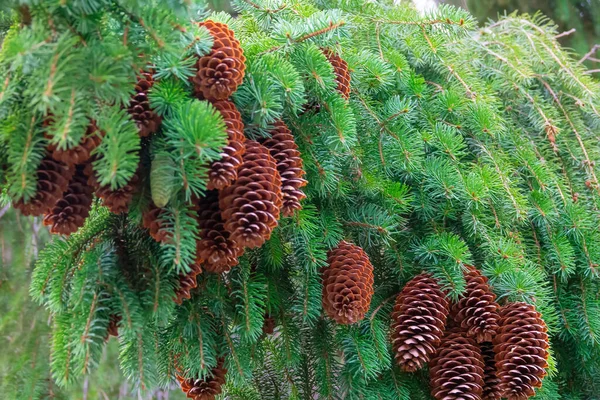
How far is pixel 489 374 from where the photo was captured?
33.2 inches

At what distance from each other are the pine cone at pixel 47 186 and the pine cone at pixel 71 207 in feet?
0.09

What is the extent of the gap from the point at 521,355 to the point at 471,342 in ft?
0.21

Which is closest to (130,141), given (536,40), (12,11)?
(12,11)

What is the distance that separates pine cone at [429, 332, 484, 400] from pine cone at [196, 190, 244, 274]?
33cm

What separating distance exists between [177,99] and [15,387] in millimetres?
597

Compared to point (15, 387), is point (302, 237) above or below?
above

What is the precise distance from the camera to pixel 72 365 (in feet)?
2.05

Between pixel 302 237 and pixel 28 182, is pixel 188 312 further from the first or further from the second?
pixel 28 182

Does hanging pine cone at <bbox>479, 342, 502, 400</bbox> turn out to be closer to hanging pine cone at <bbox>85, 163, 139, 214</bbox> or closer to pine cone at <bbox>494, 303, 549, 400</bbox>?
pine cone at <bbox>494, 303, 549, 400</bbox>

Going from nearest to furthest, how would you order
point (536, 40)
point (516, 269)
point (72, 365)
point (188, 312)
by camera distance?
point (72, 365) < point (188, 312) < point (516, 269) < point (536, 40)

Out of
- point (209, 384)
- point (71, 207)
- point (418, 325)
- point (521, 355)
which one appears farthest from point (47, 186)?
point (521, 355)

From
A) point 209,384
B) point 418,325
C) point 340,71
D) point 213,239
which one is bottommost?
point 209,384

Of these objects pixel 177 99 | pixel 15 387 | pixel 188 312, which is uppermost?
pixel 177 99

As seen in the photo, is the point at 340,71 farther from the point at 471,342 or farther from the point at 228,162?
the point at 471,342
